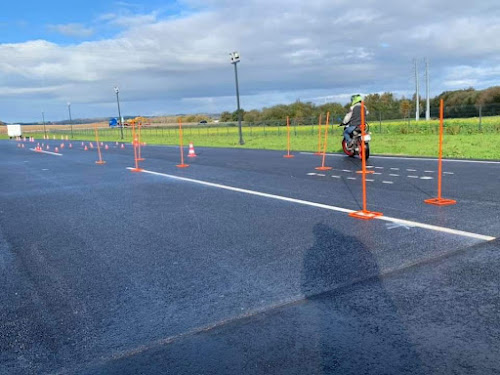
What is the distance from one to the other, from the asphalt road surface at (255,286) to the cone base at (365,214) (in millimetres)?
206

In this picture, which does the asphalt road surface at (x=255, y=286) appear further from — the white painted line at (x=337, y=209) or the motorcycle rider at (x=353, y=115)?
the motorcycle rider at (x=353, y=115)

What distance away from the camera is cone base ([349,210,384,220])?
7.12 metres

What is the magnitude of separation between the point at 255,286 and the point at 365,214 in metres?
3.41

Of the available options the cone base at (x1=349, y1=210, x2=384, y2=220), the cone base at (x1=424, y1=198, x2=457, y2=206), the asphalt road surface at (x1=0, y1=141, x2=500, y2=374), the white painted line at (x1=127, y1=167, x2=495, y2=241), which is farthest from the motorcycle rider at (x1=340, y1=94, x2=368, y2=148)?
the cone base at (x1=349, y1=210, x2=384, y2=220)

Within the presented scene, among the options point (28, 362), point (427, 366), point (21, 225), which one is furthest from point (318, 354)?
point (21, 225)

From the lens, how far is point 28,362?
3166mm

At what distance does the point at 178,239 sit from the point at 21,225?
319cm

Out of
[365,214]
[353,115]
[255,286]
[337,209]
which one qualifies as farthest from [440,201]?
[353,115]

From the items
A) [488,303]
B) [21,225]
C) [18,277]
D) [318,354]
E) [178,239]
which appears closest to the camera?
[318,354]

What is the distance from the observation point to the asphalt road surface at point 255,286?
3.11m

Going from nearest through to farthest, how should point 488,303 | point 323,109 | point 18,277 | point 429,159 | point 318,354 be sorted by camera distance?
1. point 318,354
2. point 488,303
3. point 18,277
4. point 429,159
5. point 323,109

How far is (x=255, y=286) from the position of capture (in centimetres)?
441

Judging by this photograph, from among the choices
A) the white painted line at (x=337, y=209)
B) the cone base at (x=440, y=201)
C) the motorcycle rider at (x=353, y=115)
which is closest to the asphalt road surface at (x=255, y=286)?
the white painted line at (x=337, y=209)

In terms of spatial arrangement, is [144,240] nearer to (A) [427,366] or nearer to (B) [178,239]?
(B) [178,239]
